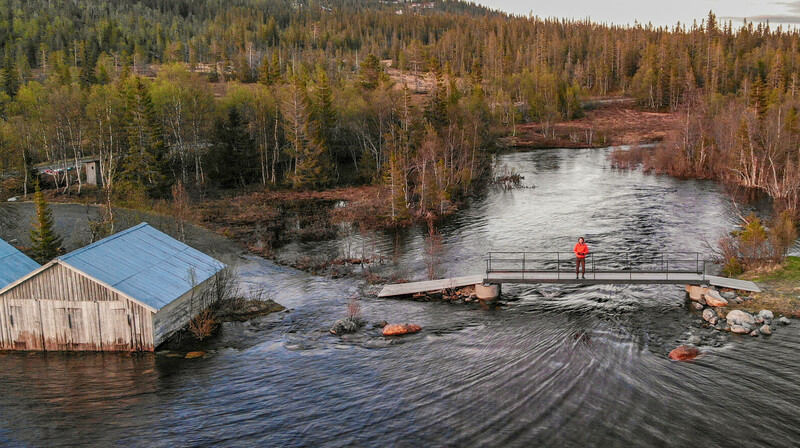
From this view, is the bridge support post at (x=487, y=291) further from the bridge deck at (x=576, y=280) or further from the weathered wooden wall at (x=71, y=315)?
the weathered wooden wall at (x=71, y=315)

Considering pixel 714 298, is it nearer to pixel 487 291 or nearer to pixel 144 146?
pixel 487 291

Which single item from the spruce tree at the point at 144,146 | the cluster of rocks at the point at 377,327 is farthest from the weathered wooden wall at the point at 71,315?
the spruce tree at the point at 144,146

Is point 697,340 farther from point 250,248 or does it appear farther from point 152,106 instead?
point 152,106

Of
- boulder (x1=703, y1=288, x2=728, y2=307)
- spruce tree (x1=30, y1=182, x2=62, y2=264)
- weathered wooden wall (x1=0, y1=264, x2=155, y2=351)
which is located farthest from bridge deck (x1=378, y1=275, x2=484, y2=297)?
spruce tree (x1=30, y1=182, x2=62, y2=264)

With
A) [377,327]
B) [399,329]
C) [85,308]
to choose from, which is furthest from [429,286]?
[85,308]

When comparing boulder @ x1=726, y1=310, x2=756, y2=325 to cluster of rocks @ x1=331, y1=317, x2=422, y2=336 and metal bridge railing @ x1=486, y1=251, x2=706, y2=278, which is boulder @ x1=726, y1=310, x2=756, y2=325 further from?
cluster of rocks @ x1=331, y1=317, x2=422, y2=336

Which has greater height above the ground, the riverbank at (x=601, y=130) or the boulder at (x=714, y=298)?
the riverbank at (x=601, y=130)
